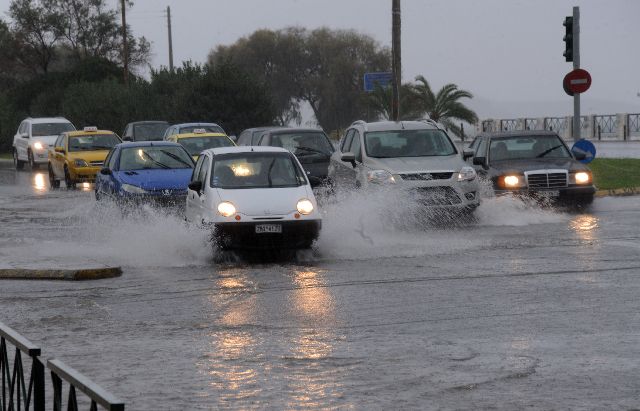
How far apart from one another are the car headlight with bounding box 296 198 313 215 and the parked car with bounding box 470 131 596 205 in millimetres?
6855

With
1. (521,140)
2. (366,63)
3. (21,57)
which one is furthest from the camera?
(366,63)

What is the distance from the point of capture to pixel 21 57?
8688cm

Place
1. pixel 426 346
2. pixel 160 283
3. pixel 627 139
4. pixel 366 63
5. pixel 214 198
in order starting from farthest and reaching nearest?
pixel 366 63
pixel 627 139
pixel 214 198
pixel 160 283
pixel 426 346

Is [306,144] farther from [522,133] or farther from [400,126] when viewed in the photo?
[522,133]

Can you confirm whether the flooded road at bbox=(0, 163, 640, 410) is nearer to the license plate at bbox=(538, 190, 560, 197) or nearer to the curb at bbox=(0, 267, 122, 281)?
the curb at bbox=(0, 267, 122, 281)

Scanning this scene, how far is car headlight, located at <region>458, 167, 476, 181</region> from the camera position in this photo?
67.3 feet

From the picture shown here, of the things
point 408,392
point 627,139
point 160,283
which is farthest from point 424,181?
point 627,139

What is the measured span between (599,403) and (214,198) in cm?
937

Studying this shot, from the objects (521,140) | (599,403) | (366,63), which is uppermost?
(366,63)

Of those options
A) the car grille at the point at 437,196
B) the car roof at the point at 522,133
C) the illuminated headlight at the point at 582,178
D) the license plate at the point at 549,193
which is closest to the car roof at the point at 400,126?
the car roof at the point at 522,133

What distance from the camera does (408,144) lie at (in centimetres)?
2206

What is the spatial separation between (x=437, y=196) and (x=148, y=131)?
27190 millimetres

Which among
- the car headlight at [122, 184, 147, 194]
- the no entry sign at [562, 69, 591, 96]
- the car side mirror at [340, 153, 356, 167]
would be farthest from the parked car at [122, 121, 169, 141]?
the car side mirror at [340, 153, 356, 167]

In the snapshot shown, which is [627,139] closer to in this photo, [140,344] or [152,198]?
[152,198]
